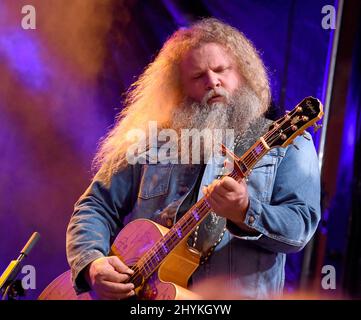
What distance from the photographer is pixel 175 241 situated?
2451 millimetres

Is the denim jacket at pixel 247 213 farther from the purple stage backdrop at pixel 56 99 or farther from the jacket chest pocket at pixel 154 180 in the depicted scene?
the purple stage backdrop at pixel 56 99

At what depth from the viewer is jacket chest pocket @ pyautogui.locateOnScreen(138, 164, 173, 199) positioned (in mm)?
2701

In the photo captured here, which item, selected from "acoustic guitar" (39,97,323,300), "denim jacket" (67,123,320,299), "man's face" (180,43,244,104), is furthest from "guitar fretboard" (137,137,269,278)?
"man's face" (180,43,244,104)

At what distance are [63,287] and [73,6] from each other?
1.44 meters

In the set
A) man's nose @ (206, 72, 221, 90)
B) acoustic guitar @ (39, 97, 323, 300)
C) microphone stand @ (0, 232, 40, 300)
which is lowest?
microphone stand @ (0, 232, 40, 300)

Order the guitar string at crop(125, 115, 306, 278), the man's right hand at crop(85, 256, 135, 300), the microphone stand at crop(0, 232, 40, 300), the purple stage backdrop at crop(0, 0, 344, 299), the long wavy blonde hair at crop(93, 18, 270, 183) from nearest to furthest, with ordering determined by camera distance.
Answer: the guitar string at crop(125, 115, 306, 278)
the man's right hand at crop(85, 256, 135, 300)
the microphone stand at crop(0, 232, 40, 300)
the long wavy blonde hair at crop(93, 18, 270, 183)
the purple stage backdrop at crop(0, 0, 344, 299)

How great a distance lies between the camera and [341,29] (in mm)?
2904

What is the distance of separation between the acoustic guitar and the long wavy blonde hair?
39cm

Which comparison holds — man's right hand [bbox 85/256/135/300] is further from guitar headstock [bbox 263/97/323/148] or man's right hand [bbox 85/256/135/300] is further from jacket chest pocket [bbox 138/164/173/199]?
guitar headstock [bbox 263/97/323/148]

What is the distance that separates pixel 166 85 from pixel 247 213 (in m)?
0.94

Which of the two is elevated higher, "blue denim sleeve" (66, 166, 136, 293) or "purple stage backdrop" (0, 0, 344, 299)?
"purple stage backdrop" (0, 0, 344, 299)

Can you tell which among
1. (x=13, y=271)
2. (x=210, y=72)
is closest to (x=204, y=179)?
(x=210, y=72)

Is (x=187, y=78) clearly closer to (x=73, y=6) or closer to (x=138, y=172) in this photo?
(x=138, y=172)

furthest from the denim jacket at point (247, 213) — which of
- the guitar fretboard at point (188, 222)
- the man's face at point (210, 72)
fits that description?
the man's face at point (210, 72)
